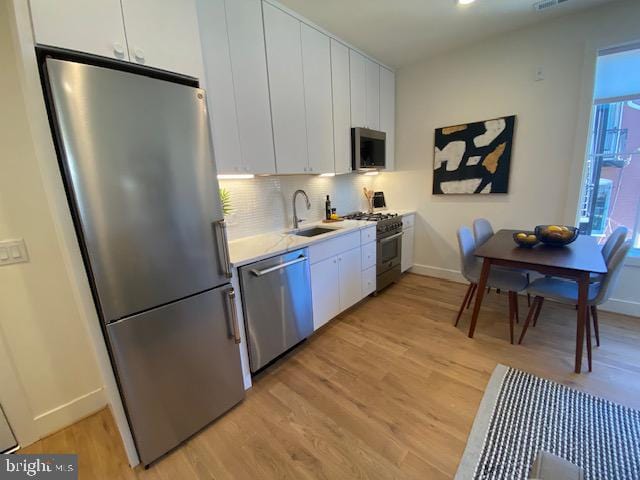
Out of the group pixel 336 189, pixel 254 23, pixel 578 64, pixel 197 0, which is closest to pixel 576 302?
pixel 578 64

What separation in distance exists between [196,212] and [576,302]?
2.62 meters

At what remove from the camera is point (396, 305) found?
306 cm

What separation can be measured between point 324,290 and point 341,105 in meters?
1.92

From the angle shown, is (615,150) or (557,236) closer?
(557,236)

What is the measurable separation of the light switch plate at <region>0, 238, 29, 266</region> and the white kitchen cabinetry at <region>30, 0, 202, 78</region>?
1.04 meters

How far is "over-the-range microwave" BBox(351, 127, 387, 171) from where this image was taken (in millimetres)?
3020

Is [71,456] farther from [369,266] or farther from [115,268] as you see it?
[369,266]

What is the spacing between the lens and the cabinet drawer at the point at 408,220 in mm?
3569

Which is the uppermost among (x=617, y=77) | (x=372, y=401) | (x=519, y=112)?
(x=617, y=77)

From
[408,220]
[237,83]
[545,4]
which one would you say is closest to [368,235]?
[408,220]

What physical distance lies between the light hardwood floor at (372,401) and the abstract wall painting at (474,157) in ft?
4.89

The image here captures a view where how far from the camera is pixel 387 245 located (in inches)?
128

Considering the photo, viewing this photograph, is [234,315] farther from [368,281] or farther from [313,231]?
[368,281]

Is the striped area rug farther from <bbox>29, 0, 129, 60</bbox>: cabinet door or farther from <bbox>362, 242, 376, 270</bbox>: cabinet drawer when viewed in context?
<bbox>29, 0, 129, 60</bbox>: cabinet door
